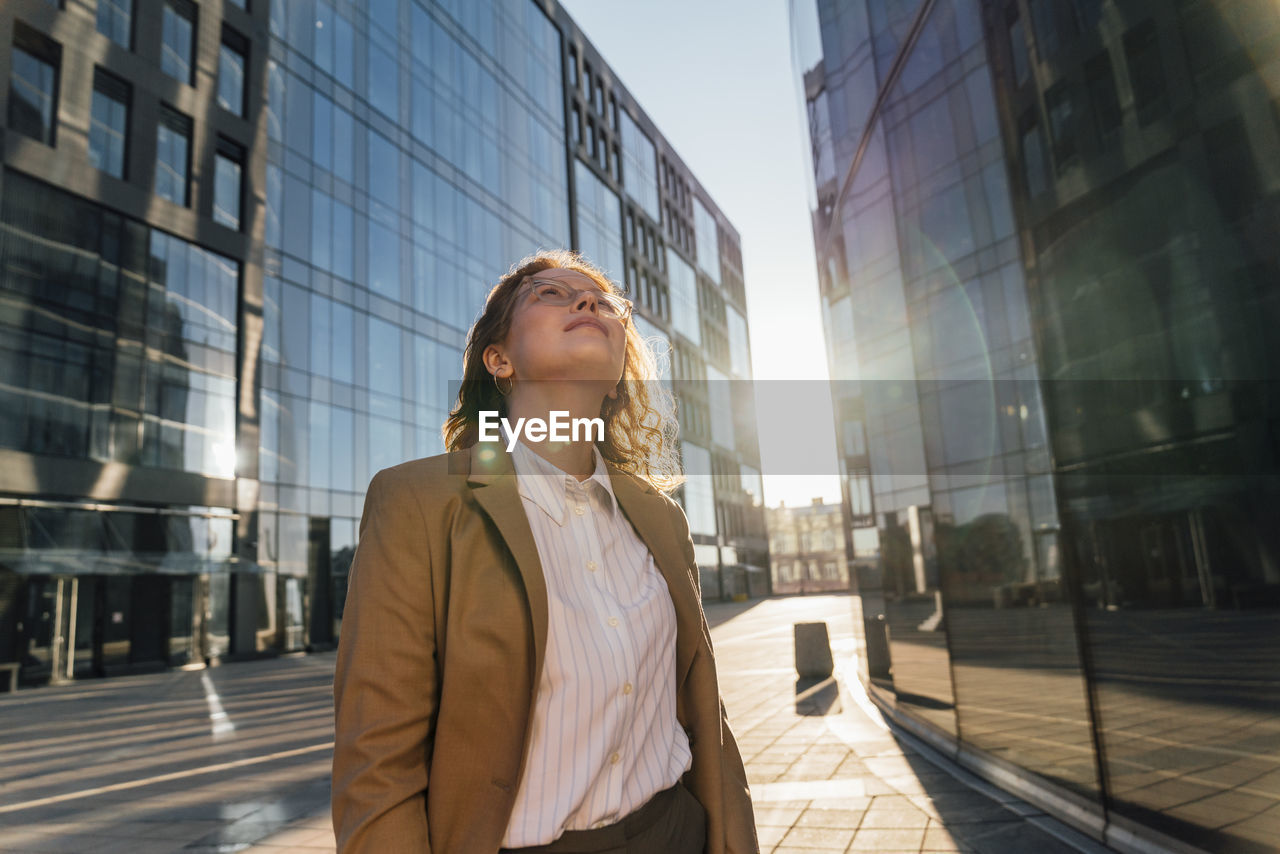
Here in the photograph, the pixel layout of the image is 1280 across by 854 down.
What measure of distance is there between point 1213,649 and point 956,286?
3538 millimetres

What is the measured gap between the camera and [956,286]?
6379 millimetres

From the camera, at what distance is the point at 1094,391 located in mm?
4348

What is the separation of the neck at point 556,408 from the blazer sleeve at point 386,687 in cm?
41

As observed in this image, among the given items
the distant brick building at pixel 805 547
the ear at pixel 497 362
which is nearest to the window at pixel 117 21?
the ear at pixel 497 362

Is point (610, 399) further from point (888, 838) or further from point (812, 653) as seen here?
point (812, 653)

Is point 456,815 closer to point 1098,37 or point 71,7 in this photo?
point 1098,37

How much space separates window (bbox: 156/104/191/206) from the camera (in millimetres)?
21453

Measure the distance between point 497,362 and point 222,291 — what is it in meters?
23.6

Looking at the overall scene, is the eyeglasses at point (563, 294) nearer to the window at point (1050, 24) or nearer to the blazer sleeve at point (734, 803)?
the blazer sleeve at point (734, 803)

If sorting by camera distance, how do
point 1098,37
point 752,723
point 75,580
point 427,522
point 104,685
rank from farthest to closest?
point 75,580 < point 104,685 < point 752,723 < point 1098,37 < point 427,522

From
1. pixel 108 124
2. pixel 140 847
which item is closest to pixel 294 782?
pixel 140 847

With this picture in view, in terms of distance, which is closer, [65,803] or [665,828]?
[665,828]

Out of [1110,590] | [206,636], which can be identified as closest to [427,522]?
[1110,590]

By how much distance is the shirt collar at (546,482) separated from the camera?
1.78 metres
